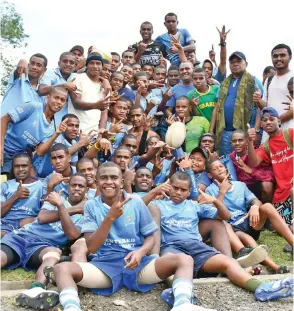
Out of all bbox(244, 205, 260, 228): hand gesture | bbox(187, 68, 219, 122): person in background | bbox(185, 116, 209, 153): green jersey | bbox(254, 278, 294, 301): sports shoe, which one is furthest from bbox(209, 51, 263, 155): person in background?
bbox(254, 278, 294, 301): sports shoe

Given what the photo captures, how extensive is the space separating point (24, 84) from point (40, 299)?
3.56 m

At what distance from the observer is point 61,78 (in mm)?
8070

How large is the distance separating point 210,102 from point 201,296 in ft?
14.0

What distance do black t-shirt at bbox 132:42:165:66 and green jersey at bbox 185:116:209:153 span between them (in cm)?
272

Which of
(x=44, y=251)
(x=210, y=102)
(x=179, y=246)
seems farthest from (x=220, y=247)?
(x=210, y=102)

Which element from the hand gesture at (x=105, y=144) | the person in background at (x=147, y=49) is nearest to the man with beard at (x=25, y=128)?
the hand gesture at (x=105, y=144)

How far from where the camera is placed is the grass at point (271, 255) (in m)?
5.23

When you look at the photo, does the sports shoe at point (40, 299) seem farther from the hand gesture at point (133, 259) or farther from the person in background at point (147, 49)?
the person in background at point (147, 49)

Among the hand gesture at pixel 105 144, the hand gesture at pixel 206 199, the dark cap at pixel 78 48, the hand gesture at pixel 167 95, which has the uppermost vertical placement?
the dark cap at pixel 78 48

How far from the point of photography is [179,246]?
526 cm

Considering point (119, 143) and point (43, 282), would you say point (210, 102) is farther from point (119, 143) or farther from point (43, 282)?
point (43, 282)

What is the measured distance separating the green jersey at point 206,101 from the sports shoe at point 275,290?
164 inches

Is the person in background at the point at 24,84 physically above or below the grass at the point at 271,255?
above

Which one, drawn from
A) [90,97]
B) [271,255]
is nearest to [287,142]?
[271,255]
